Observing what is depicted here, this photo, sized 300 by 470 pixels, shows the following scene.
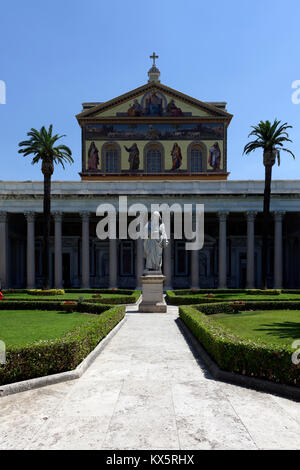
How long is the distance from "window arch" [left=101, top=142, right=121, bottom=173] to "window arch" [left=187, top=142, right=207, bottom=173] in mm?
7573

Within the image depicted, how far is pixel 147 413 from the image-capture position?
6145mm

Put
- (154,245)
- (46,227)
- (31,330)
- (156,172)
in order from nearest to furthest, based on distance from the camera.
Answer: (31,330)
(154,245)
(46,227)
(156,172)

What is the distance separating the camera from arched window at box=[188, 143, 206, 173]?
40.7 meters

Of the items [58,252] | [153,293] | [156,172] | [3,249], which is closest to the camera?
[153,293]

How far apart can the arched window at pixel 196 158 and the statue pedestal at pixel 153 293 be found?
22491 mm

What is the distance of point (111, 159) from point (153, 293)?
23799mm

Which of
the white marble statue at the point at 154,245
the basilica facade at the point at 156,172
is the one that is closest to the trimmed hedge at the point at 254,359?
the white marble statue at the point at 154,245

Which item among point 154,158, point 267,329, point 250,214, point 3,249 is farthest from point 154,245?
point 154,158

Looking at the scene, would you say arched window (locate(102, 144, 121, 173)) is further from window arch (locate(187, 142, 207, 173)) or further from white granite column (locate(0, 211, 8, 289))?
white granite column (locate(0, 211, 8, 289))

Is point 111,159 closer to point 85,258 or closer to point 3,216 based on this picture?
point 85,258

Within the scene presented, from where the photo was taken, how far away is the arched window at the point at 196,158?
40.7m

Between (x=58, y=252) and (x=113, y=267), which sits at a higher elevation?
(x=58, y=252)

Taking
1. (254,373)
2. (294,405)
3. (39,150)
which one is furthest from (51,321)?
(39,150)

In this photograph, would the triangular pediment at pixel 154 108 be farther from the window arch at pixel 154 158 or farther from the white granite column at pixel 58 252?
the white granite column at pixel 58 252
